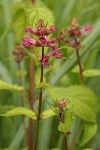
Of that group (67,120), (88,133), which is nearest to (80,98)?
(88,133)

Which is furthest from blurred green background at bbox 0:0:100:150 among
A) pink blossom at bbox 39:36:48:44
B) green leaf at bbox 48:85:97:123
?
pink blossom at bbox 39:36:48:44

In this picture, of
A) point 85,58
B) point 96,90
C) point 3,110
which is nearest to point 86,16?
point 96,90

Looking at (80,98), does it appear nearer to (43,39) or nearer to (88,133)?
(88,133)

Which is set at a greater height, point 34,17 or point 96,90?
point 34,17

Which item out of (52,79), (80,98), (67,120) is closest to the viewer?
(67,120)

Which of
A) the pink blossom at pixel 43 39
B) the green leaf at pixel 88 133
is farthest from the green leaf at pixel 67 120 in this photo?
the green leaf at pixel 88 133

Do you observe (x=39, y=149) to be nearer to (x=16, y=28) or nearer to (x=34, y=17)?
(x=16, y=28)
